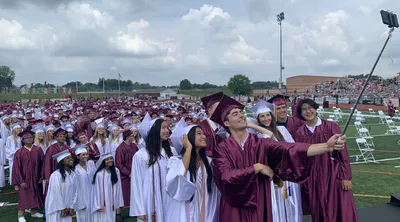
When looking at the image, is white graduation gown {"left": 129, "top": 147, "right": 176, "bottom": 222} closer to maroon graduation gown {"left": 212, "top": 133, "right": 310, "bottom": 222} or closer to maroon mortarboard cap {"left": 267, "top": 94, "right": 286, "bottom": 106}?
maroon graduation gown {"left": 212, "top": 133, "right": 310, "bottom": 222}

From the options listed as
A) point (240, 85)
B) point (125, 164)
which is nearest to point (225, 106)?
point (125, 164)

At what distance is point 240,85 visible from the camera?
85.2 meters

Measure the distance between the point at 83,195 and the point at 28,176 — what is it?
7.07 ft

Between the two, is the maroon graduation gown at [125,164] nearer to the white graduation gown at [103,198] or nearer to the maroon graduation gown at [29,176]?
the white graduation gown at [103,198]

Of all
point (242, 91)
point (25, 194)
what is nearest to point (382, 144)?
point (25, 194)

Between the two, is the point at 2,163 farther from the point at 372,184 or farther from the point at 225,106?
→ the point at 372,184

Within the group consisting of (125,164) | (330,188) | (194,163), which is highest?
(194,163)

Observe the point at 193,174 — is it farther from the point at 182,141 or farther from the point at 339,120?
the point at 339,120

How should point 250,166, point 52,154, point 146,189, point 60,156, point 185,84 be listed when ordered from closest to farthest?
point 250,166 → point 146,189 → point 60,156 → point 52,154 → point 185,84

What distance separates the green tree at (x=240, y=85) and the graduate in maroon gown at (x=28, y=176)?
256 ft

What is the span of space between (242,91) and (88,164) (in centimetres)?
7982

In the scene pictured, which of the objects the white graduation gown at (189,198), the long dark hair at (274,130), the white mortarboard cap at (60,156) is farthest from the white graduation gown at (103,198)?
the long dark hair at (274,130)

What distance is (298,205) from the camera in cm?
461

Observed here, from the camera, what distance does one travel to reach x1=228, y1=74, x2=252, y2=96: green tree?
84.6 meters
